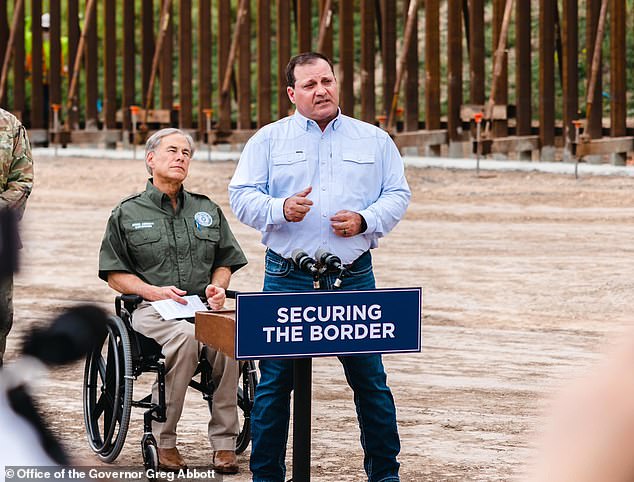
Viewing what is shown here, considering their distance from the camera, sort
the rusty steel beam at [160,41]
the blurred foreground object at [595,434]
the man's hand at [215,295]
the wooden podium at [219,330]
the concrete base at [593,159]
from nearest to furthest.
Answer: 1. the blurred foreground object at [595,434]
2. the wooden podium at [219,330]
3. the man's hand at [215,295]
4. the concrete base at [593,159]
5. the rusty steel beam at [160,41]

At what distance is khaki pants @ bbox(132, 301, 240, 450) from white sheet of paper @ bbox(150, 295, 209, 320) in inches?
1.3

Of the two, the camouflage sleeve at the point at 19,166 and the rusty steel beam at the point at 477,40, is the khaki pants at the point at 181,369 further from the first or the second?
the rusty steel beam at the point at 477,40

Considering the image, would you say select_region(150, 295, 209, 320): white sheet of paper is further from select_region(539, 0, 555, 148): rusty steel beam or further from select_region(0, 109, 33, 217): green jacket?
select_region(539, 0, 555, 148): rusty steel beam

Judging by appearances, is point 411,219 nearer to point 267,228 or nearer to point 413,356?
point 413,356

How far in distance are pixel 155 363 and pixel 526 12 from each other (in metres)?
15.1

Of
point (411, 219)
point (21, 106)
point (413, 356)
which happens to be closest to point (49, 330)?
point (413, 356)

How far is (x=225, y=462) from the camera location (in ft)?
15.8

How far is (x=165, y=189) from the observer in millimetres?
4844

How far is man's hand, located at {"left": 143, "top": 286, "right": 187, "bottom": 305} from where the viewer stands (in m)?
4.62

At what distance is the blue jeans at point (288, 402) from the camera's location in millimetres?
4004

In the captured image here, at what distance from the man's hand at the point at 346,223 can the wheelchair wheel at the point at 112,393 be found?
2.67 ft

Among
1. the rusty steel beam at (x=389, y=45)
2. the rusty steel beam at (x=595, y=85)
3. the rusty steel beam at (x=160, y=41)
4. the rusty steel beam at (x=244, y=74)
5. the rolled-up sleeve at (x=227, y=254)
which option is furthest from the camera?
the rusty steel beam at (x=160, y=41)

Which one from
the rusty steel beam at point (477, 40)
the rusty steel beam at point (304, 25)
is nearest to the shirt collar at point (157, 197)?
the rusty steel beam at point (477, 40)

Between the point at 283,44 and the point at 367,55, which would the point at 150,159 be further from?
the point at 283,44
